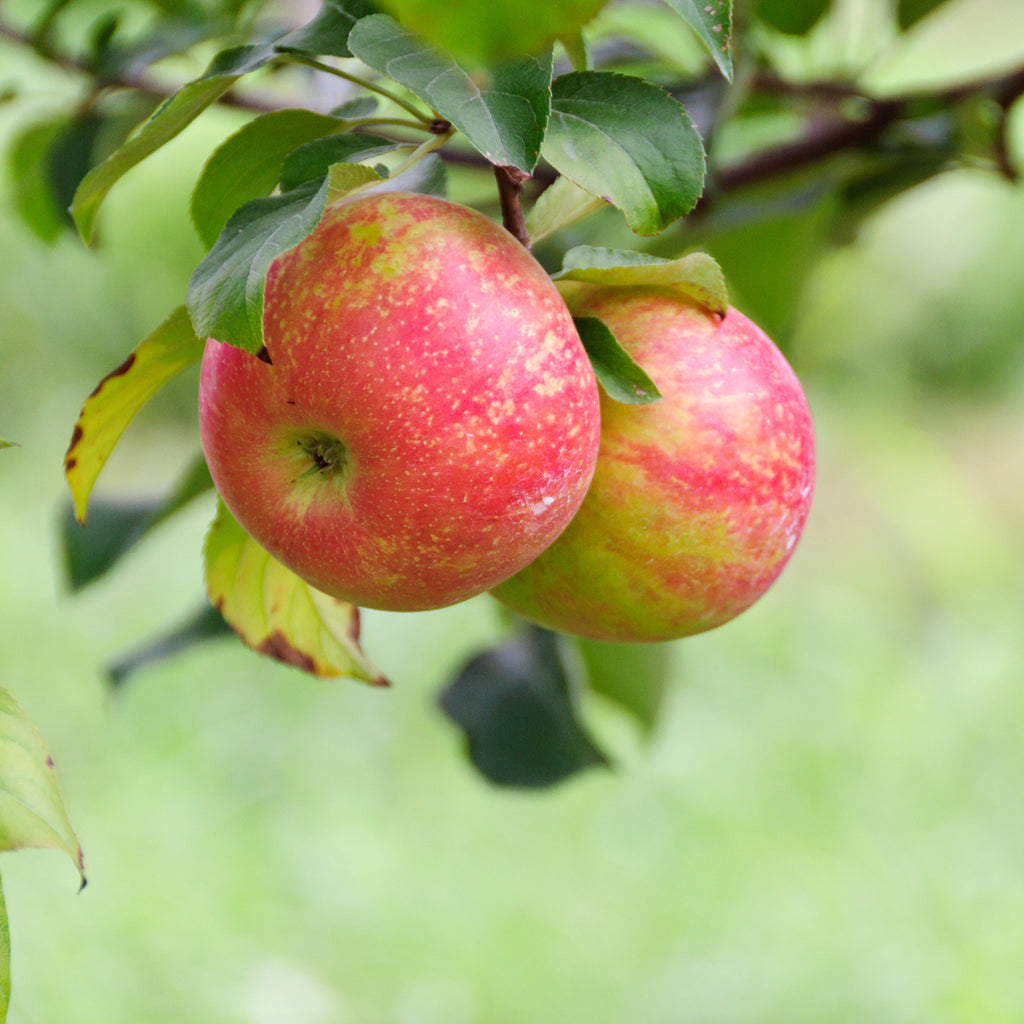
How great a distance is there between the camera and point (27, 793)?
422mm

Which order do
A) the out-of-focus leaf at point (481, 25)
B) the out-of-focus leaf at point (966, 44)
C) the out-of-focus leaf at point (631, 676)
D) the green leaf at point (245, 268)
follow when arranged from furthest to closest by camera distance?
the out-of-focus leaf at point (966, 44)
the out-of-focus leaf at point (631, 676)
the green leaf at point (245, 268)
the out-of-focus leaf at point (481, 25)

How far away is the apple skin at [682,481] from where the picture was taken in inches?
19.5

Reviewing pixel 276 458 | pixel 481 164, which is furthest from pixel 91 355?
pixel 276 458

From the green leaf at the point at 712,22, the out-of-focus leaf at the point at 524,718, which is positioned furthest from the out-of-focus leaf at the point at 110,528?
the green leaf at the point at 712,22

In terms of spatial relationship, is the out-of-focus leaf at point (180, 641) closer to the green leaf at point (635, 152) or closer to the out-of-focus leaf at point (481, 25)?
the green leaf at point (635, 152)

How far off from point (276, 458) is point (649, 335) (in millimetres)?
166

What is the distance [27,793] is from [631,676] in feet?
1.97

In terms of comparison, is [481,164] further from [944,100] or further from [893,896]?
[893,896]

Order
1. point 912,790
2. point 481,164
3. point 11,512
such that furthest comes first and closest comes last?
point 11,512
point 912,790
point 481,164

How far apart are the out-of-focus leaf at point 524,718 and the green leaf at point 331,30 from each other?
0.57 m

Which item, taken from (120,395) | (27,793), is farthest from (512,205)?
(27,793)

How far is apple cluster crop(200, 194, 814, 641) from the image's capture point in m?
0.41

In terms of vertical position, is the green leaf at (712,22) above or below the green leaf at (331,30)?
above

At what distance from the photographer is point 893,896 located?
1.98 meters
